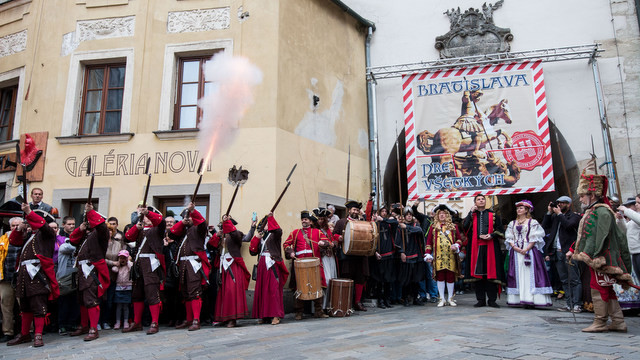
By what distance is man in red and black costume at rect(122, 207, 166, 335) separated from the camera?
7480 mm

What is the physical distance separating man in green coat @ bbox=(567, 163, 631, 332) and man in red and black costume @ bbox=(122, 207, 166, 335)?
5.73 metres

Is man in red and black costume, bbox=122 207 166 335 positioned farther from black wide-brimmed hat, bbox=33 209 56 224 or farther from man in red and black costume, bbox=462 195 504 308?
man in red and black costume, bbox=462 195 504 308

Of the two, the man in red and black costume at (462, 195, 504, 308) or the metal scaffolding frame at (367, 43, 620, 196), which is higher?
the metal scaffolding frame at (367, 43, 620, 196)

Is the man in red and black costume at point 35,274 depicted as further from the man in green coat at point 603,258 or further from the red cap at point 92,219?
the man in green coat at point 603,258

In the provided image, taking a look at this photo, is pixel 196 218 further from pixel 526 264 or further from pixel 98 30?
pixel 98 30

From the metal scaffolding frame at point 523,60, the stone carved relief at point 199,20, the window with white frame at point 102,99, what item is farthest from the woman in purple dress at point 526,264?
the window with white frame at point 102,99

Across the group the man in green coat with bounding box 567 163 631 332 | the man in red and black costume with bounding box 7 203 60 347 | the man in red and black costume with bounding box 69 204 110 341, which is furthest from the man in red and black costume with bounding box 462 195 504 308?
the man in red and black costume with bounding box 7 203 60 347

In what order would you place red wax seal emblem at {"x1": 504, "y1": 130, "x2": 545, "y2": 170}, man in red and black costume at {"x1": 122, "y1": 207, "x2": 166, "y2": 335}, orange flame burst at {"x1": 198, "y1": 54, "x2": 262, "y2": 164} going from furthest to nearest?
red wax seal emblem at {"x1": 504, "y1": 130, "x2": 545, "y2": 170} → orange flame burst at {"x1": 198, "y1": 54, "x2": 262, "y2": 164} → man in red and black costume at {"x1": 122, "y1": 207, "x2": 166, "y2": 335}

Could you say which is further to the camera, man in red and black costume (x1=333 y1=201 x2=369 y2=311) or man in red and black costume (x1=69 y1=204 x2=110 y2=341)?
man in red and black costume (x1=333 y1=201 x2=369 y2=311)

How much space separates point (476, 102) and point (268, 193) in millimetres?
5924

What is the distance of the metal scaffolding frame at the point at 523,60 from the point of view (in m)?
12.3

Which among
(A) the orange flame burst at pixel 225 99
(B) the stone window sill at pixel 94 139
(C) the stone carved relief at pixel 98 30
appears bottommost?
(B) the stone window sill at pixel 94 139

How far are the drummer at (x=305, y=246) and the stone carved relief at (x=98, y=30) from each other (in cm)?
584

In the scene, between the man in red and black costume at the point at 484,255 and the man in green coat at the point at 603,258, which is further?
the man in red and black costume at the point at 484,255
